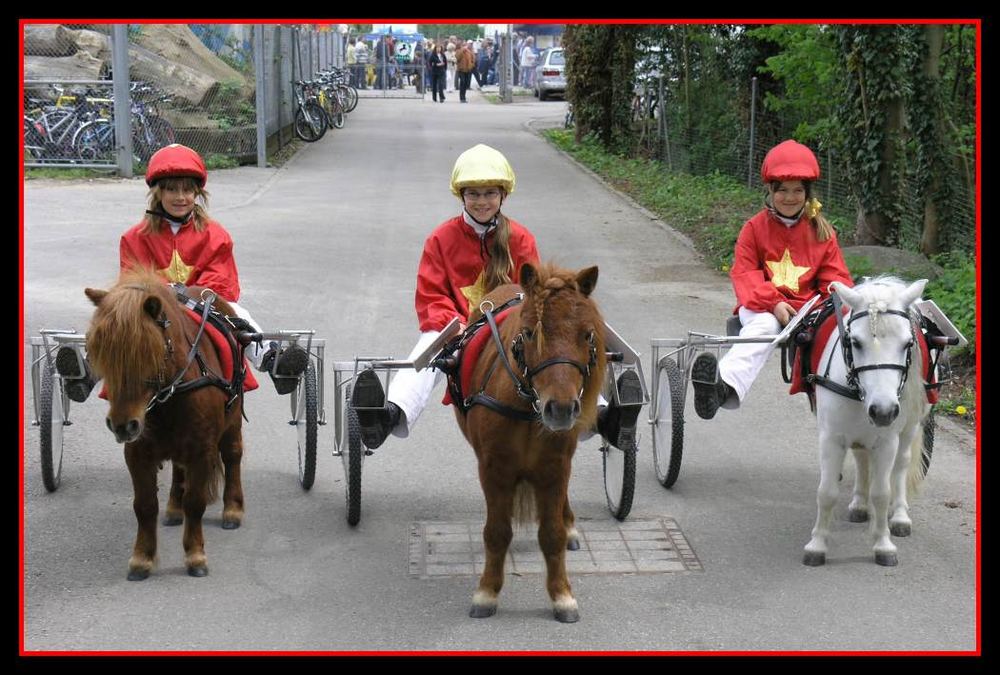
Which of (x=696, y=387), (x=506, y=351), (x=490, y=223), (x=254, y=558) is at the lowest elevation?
(x=254, y=558)

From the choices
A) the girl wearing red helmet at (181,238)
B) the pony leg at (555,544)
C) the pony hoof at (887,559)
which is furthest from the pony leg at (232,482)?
the pony hoof at (887,559)

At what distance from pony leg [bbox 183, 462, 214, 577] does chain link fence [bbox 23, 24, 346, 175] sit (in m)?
15.4

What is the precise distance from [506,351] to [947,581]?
104 inches

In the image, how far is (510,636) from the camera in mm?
5316

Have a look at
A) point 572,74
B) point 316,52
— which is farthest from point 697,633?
point 316,52

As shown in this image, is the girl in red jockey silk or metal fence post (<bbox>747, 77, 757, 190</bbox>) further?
metal fence post (<bbox>747, 77, 757, 190</bbox>)

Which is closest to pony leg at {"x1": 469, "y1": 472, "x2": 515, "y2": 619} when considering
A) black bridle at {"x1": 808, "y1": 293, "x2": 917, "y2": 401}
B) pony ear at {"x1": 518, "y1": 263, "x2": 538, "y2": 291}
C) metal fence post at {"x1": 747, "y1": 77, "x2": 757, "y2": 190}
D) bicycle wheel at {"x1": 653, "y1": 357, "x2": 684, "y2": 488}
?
pony ear at {"x1": 518, "y1": 263, "x2": 538, "y2": 291}

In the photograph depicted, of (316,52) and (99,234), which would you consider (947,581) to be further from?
(316,52)

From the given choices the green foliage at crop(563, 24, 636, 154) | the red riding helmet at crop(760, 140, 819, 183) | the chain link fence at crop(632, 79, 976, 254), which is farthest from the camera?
the green foliage at crop(563, 24, 636, 154)

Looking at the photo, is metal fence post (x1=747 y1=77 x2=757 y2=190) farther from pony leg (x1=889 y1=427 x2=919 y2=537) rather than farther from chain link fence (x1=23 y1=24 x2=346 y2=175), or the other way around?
pony leg (x1=889 y1=427 x2=919 y2=537)

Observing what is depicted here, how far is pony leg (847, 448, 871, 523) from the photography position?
686 cm

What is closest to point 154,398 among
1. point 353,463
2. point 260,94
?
point 353,463

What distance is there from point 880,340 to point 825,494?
1.00m

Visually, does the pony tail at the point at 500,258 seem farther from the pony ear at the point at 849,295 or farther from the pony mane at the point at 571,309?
the pony ear at the point at 849,295
